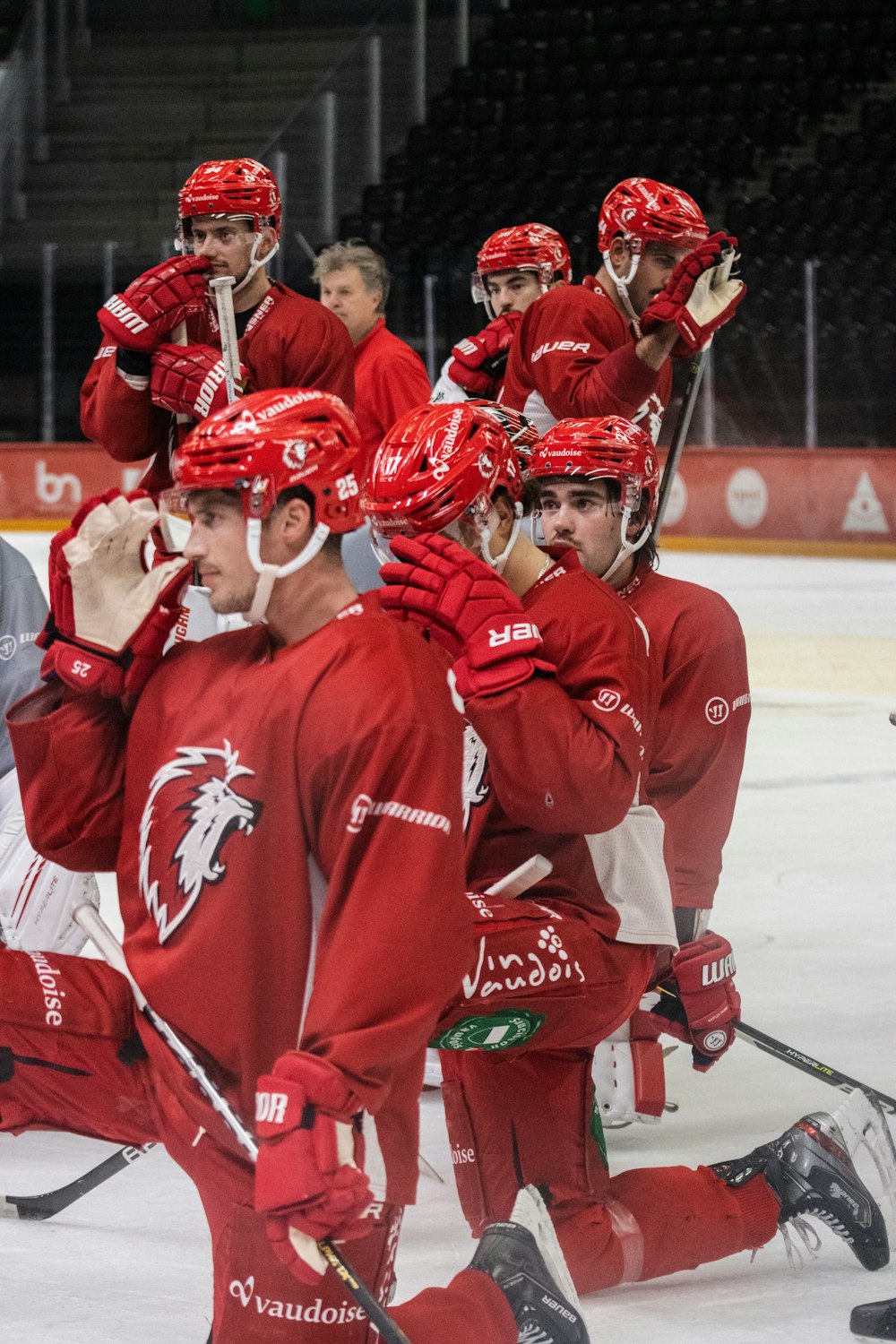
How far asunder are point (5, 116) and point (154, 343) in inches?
598

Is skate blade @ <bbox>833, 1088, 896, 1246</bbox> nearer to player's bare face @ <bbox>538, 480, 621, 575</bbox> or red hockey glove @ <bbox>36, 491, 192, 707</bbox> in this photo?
player's bare face @ <bbox>538, 480, 621, 575</bbox>

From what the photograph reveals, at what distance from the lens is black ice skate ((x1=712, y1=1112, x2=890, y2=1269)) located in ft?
8.72

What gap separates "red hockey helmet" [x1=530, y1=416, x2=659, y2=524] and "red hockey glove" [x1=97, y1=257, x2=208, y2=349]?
2.56ft

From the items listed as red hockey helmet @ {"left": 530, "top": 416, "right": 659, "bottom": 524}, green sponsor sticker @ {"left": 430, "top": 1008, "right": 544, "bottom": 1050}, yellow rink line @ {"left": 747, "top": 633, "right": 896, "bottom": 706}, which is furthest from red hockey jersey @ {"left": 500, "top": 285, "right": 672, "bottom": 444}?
yellow rink line @ {"left": 747, "top": 633, "right": 896, "bottom": 706}

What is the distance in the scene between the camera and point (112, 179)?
59.5ft

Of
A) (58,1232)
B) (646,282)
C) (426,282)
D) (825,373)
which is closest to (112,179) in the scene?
(426,282)

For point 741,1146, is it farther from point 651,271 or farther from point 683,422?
point 651,271

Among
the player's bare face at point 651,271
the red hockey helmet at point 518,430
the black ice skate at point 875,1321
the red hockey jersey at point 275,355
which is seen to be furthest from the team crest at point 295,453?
the player's bare face at point 651,271

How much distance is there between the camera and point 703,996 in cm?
289

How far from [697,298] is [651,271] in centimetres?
28

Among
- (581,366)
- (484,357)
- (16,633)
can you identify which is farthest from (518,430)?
(484,357)

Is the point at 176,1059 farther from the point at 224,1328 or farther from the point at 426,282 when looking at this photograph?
the point at 426,282

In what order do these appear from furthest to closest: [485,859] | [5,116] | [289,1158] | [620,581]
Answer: [5,116], [620,581], [485,859], [289,1158]

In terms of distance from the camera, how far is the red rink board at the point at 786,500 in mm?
12633
